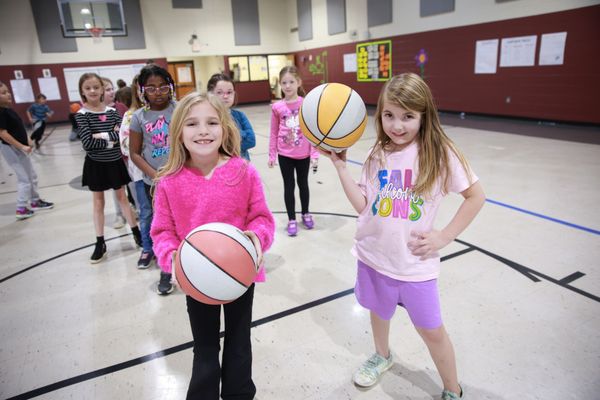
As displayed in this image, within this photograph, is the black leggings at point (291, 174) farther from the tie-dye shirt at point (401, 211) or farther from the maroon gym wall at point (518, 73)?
the maroon gym wall at point (518, 73)

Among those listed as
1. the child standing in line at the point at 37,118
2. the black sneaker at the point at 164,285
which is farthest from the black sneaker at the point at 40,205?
the child standing in line at the point at 37,118

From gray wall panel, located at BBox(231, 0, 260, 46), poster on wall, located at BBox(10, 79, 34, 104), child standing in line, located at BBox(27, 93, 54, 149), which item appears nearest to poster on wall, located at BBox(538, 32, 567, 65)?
child standing in line, located at BBox(27, 93, 54, 149)

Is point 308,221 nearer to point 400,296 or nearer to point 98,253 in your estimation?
point 98,253

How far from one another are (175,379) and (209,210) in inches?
39.4

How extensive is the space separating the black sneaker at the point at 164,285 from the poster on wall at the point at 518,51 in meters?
8.90

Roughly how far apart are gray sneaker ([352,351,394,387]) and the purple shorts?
1.10 feet

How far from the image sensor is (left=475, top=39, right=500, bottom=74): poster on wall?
29.2 feet

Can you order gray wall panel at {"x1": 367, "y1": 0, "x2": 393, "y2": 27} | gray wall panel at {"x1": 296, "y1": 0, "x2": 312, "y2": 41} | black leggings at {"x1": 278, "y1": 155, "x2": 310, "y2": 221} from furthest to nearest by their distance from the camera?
gray wall panel at {"x1": 296, "y1": 0, "x2": 312, "y2": 41} → gray wall panel at {"x1": 367, "y1": 0, "x2": 393, "y2": 27} → black leggings at {"x1": 278, "y1": 155, "x2": 310, "y2": 221}

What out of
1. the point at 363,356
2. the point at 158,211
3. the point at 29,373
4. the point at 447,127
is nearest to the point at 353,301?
the point at 363,356

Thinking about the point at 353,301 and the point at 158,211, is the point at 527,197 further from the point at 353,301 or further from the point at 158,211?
the point at 158,211

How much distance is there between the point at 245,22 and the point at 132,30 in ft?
15.8

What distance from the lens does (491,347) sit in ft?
6.46

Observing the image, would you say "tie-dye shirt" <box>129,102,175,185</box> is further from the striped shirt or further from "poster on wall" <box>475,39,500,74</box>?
"poster on wall" <box>475,39,500,74</box>

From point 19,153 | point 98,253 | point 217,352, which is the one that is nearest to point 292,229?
point 98,253
